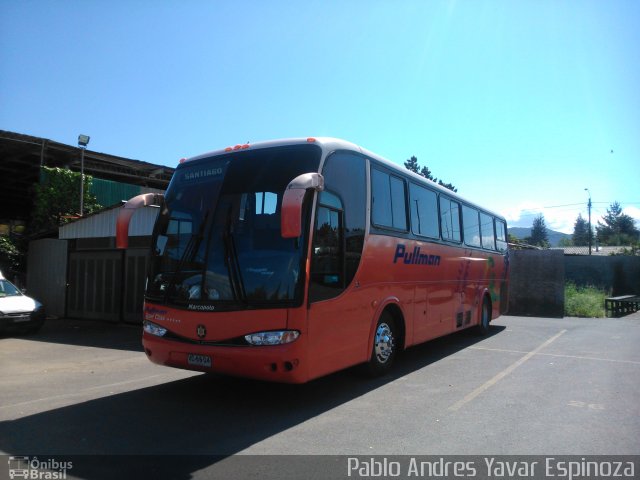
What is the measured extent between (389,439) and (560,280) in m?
18.0

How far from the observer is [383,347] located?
7527mm

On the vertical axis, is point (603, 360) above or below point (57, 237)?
below

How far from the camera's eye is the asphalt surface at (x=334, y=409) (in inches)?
185

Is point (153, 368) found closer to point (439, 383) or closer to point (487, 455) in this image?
point (439, 383)

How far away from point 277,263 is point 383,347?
9.14ft

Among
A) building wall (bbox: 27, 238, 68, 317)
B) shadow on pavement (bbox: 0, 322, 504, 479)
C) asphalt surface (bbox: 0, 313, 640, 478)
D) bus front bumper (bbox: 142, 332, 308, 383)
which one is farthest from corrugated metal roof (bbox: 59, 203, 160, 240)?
bus front bumper (bbox: 142, 332, 308, 383)

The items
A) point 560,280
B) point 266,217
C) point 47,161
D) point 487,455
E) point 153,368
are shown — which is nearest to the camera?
point 487,455

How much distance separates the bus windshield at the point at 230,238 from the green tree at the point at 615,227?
109 m

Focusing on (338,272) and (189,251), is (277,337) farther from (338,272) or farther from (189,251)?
(189,251)

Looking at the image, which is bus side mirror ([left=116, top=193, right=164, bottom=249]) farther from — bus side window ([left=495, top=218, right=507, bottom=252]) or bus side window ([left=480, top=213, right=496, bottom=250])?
bus side window ([left=495, top=218, right=507, bottom=252])

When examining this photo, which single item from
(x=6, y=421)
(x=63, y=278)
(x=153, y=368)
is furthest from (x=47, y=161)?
(x=6, y=421)

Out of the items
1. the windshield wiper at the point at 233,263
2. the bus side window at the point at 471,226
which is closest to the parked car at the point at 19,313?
the windshield wiper at the point at 233,263

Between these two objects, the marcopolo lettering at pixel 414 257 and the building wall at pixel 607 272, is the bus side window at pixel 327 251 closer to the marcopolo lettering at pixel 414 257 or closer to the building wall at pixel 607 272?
the marcopolo lettering at pixel 414 257

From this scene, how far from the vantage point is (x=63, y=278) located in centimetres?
1675
